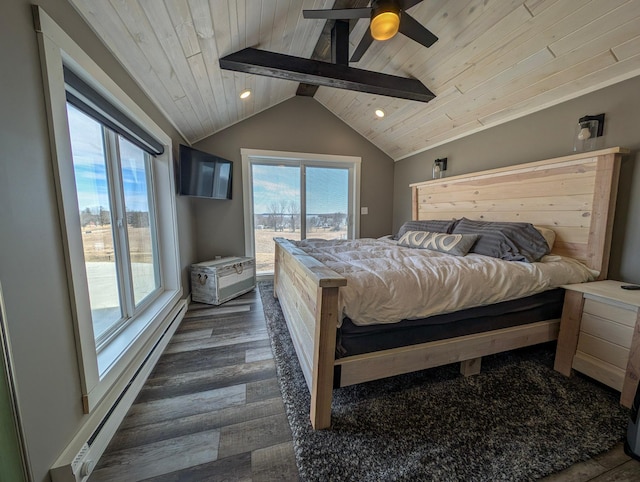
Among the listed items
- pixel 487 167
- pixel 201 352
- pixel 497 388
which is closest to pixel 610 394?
pixel 497 388

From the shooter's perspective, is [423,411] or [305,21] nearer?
[423,411]

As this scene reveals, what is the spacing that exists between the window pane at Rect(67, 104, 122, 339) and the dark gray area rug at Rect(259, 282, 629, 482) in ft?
4.07

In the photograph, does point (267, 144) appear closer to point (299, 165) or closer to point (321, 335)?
point (299, 165)

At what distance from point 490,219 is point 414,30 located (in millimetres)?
1987

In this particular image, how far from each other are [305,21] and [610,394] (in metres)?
3.42

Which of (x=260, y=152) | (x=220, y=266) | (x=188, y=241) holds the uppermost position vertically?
(x=260, y=152)

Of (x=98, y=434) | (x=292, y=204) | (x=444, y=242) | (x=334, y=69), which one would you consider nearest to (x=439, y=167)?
(x=444, y=242)

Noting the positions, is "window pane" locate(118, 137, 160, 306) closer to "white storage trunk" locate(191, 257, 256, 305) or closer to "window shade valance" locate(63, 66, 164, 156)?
"window shade valance" locate(63, 66, 164, 156)

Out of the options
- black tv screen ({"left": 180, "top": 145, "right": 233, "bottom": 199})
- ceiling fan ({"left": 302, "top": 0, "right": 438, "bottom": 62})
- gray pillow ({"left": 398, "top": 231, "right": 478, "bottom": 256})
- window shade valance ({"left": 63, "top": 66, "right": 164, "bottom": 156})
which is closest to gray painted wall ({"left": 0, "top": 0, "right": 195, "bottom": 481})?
window shade valance ({"left": 63, "top": 66, "right": 164, "bottom": 156})

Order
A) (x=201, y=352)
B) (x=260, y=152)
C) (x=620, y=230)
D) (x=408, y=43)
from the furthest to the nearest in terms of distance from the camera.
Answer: (x=260, y=152) → (x=408, y=43) → (x=201, y=352) → (x=620, y=230)

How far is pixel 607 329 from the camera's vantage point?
58.3 inches

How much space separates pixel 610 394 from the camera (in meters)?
1.48

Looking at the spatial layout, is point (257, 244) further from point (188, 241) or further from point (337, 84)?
point (337, 84)

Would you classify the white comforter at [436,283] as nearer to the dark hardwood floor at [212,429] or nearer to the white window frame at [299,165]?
the dark hardwood floor at [212,429]
